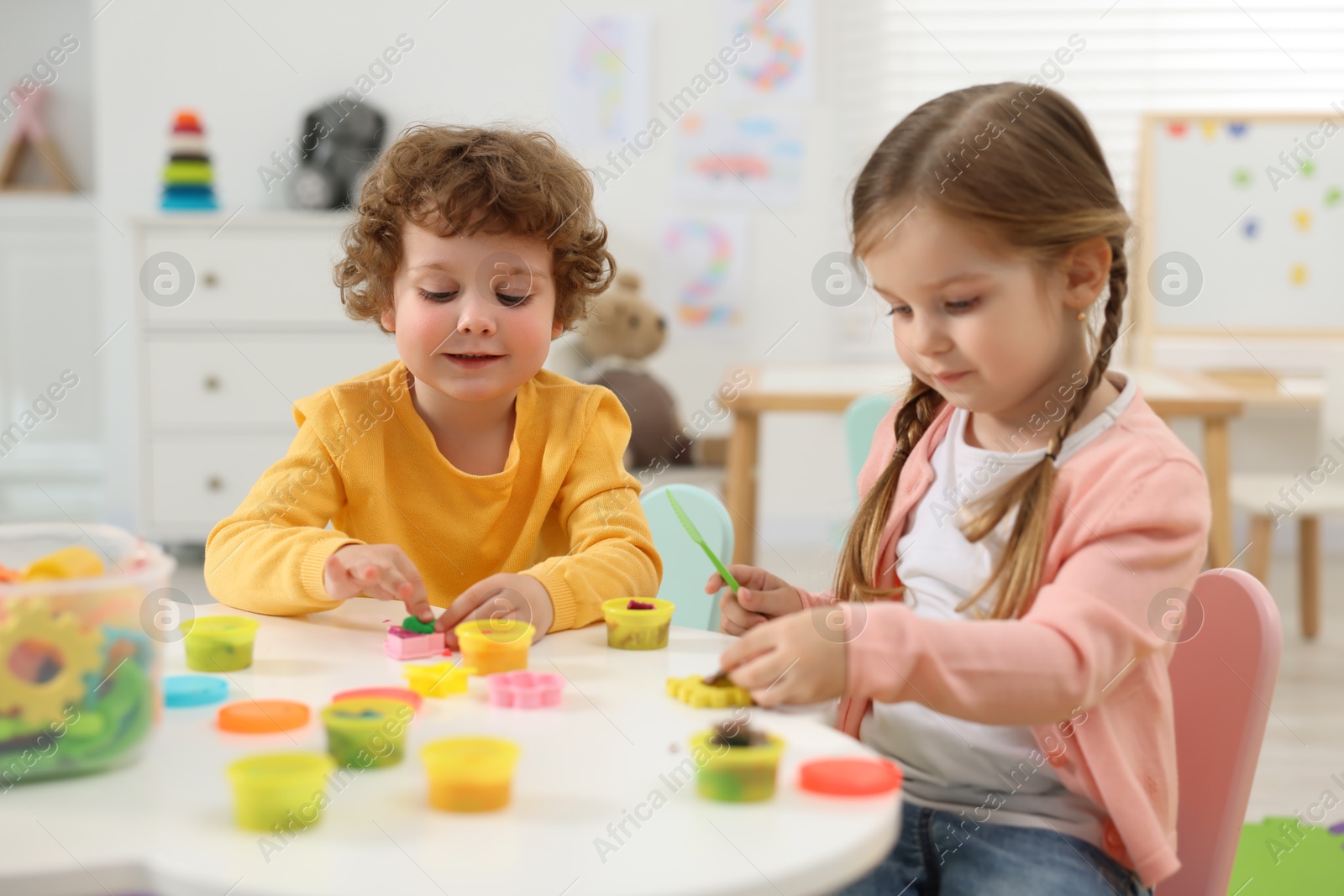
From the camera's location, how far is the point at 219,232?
132 inches

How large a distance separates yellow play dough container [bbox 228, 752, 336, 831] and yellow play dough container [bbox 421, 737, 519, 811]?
0.18 ft

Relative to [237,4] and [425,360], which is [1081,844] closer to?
[425,360]

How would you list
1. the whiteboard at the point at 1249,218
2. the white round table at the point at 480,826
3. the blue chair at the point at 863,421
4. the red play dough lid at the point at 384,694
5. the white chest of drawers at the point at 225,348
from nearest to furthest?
the white round table at the point at 480,826 < the red play dough lid at the point at 384,694 < the blue chair at the point at 863,421 < the white chest of drawers at the point at 225,348 < the whiteboard at the point at 1249,218

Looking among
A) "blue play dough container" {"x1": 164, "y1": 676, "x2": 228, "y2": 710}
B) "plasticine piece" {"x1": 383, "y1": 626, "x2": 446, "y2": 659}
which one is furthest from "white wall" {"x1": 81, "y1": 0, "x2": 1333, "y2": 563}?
"blue play dough container" {"x1": 164, "y1": 676, "x2": 228, "y2": 710}

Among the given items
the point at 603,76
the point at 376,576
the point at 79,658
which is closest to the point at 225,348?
the point at 603,76

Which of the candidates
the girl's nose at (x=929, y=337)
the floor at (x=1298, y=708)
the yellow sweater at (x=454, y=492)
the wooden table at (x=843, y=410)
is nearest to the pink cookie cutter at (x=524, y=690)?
the yellow sweater at (x=454, y=492)

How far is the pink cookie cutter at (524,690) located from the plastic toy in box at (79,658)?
20cm

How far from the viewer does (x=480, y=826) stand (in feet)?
1.87

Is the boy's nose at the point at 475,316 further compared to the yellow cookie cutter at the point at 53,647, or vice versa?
the boy's nose at the point at 475,316

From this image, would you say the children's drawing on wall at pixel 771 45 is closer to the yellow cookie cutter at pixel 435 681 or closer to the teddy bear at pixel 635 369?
the teddy bear at pixel 635 369

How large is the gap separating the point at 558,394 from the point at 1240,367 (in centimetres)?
319

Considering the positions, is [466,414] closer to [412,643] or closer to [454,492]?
[454,492]

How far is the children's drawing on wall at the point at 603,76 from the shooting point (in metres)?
3.73

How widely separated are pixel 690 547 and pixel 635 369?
2.07 meters
